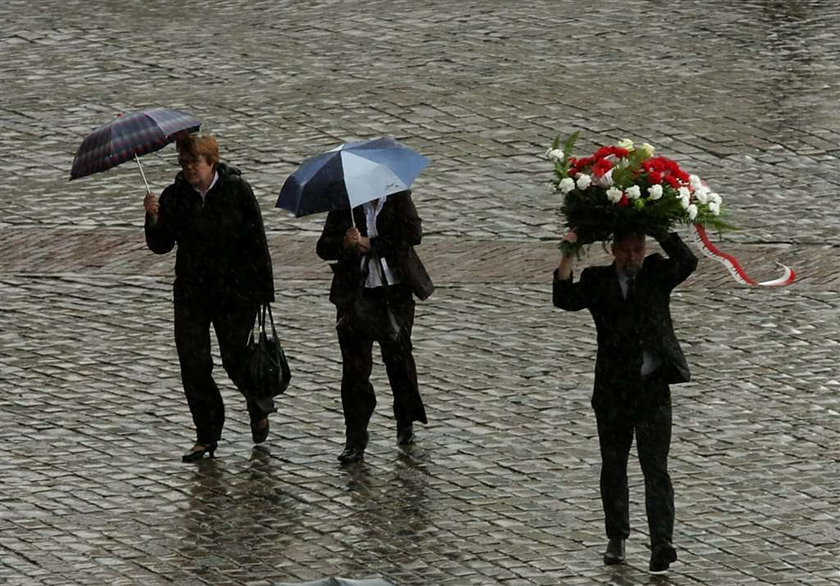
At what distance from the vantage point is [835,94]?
58.0 ft

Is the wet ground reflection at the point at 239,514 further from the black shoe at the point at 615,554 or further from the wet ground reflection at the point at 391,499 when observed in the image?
the black shoe at the point at 615,554

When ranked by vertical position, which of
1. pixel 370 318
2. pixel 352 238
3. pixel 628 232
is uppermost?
pixel 628 232

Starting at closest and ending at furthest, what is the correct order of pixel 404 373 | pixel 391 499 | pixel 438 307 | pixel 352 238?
pixel 391 499 < pixel 352 238 < pixel 404 373 < pixel 438 307

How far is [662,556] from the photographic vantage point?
28.1 feet

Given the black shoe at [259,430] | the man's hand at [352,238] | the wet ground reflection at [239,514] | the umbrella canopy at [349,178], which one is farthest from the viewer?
the black shoe at [259,430]

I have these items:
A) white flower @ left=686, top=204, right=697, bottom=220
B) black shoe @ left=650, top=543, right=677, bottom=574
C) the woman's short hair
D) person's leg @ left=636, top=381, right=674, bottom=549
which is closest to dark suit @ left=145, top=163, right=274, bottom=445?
the woman's short hair

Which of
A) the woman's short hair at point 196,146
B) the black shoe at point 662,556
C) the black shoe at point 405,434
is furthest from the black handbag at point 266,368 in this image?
the black shoe at point 662,556

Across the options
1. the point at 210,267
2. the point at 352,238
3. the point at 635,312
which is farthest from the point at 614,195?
the point at 210,267

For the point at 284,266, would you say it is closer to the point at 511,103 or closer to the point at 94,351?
the point at 94,351

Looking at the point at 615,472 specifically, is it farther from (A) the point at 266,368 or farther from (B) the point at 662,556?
(A) the point at 266,368

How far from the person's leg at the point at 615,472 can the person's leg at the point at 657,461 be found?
0.11 metres

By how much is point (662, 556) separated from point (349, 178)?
2.56 meters

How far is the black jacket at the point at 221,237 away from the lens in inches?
397

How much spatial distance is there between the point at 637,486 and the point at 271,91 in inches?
360
